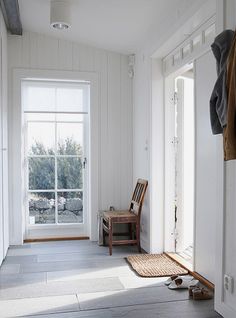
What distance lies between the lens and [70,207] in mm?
4695

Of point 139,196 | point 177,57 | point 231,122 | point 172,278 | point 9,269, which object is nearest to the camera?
point 231,122

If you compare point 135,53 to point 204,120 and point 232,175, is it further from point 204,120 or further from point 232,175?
point 232,175

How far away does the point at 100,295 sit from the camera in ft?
9.05

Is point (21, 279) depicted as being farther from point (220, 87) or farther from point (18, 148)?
point (220, 87)

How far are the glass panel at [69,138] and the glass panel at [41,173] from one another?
212 mm

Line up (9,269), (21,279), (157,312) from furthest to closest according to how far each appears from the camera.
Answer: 1. (9,269)
2. (21,279)
3. (157,312)

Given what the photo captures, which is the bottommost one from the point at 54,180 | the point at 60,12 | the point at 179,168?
the point at 54,180

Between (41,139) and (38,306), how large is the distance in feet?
8.04

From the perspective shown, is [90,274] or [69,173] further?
[69,173]

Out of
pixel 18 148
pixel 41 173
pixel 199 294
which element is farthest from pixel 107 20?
pixel 199 294

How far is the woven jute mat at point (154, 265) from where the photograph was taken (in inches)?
127

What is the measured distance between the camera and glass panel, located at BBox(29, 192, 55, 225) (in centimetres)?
459

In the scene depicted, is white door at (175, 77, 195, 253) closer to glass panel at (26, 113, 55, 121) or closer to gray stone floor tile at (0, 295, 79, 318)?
gray stone floor tile at (0, 295, 79, 318)

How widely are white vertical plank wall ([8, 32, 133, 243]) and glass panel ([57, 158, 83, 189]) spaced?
11.8 inches
